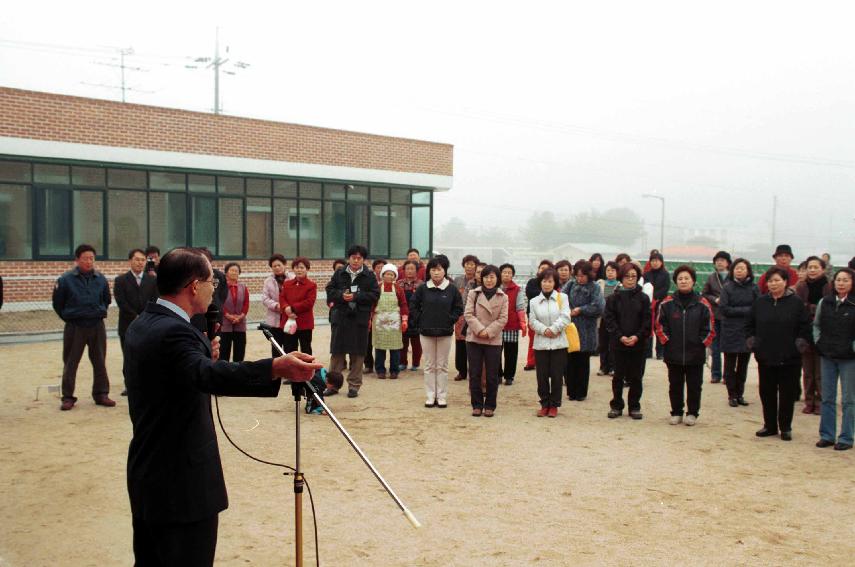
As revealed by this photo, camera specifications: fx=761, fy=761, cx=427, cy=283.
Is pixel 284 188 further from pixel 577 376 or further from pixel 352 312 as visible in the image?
pixel 577 376

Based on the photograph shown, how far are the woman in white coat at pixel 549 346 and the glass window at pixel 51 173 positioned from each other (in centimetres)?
1579

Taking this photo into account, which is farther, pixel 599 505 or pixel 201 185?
pixel 201 185

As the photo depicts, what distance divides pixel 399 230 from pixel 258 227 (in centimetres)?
555

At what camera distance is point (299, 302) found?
388 inches

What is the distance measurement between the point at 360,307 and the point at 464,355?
2677 millimetres

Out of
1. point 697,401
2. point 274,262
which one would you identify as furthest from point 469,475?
point 274,262

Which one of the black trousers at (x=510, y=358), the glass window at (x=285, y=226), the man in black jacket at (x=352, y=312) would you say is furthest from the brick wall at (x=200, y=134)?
the black trousers at (x=510, y=358)

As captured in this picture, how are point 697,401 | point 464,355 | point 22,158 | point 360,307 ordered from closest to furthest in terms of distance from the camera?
point 697,401, point 360,307, point 464,355, point 22,158

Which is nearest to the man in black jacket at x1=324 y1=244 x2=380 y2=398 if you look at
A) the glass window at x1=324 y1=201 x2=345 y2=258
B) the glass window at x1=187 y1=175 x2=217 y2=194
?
the glass window at x1=187 y1=175 x2=217 y2=194

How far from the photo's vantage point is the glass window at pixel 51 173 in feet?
64.7

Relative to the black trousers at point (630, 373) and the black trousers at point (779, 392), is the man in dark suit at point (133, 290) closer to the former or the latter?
the black trousers at point (630, 373)

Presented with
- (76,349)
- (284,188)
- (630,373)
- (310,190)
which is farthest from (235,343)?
(310,190)

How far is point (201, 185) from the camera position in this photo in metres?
22.7

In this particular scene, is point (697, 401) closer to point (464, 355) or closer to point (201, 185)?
point (464, 355)
